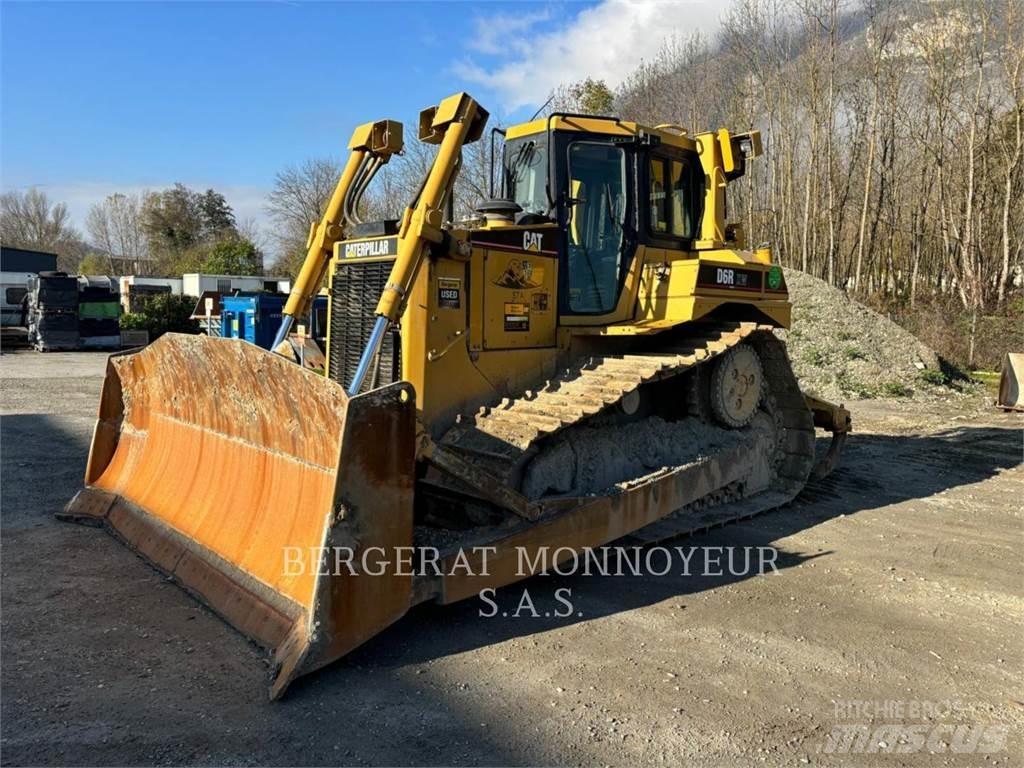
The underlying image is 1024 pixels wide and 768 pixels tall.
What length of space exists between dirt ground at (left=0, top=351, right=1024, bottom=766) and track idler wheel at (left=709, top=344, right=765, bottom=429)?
95cm

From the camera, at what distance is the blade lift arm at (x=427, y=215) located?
14.5 feet

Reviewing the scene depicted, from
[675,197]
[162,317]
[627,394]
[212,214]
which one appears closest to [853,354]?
[675,197]

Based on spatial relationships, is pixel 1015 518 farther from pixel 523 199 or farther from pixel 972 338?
pixel 972 338

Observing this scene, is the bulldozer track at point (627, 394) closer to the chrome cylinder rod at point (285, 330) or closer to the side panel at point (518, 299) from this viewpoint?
the side panel at point (518, 299)

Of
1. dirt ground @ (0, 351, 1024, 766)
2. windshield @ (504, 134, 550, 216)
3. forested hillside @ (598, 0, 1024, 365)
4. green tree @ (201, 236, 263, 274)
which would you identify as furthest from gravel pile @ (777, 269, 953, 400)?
green tree @ (201, 236, 263, 274)


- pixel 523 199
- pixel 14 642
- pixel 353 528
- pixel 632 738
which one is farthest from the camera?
pixel 523 199

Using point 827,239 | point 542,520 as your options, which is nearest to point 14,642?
point 542,520

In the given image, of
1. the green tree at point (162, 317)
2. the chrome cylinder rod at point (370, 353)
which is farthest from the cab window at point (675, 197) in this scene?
the green tree at point (162, 317)

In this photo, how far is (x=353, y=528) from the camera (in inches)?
140

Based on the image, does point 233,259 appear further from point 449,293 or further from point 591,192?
point 449,293

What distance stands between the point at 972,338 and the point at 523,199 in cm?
1508

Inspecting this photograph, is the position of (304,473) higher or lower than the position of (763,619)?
higher

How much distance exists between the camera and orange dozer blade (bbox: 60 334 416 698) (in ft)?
11.6

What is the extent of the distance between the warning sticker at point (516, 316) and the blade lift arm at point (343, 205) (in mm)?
1354
